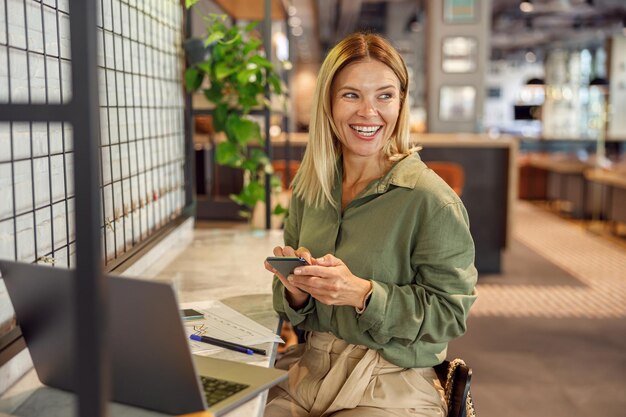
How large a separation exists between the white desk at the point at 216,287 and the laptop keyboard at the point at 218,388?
0.11 ft

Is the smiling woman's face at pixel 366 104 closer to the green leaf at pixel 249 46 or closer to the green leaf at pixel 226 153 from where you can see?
the green leaf at pixel 249 46

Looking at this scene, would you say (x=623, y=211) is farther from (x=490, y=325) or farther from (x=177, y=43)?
(x=177, y=43)

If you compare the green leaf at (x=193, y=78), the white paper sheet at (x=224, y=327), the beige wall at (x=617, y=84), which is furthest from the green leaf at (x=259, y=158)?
the beige wall at (x=617, y=84)

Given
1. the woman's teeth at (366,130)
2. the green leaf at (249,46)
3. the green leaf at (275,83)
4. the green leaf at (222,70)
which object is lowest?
the woman's teeth at (366,130)

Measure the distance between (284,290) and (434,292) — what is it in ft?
1.30

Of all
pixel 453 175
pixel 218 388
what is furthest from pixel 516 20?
pixel 218 388

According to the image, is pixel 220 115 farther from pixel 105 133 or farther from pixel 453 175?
pixel 453 175

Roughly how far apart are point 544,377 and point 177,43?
2.63m

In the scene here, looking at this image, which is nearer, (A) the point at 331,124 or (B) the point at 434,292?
(B) the point at 434,292

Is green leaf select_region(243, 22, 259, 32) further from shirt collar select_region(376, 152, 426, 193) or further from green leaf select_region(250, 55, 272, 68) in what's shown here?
shirt collar select_region(376, 152, 426, 193)

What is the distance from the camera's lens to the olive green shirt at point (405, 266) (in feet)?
5.10

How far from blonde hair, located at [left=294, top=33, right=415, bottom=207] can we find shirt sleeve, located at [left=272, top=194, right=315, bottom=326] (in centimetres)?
5

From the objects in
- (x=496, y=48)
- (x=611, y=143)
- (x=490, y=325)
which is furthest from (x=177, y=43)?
(x=496, y=48)

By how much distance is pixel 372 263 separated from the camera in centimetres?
163
